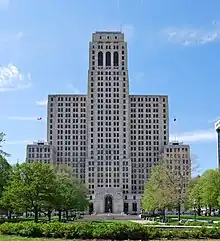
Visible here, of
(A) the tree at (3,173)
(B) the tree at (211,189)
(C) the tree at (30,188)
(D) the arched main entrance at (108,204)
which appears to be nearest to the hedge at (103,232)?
(C) the tree at (30,188)

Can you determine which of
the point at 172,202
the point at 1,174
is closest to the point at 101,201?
the point at 172,202

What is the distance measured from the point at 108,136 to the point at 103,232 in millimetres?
165954

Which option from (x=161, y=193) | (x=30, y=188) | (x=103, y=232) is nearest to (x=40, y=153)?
(x=161, y=193)

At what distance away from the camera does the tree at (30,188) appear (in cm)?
5591

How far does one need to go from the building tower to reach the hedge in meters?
153

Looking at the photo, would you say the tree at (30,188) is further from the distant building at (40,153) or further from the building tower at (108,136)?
the distant building at (40,153)

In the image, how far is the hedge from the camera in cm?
2923

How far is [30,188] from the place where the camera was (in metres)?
55.2

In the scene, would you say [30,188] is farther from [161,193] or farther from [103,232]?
[161,193]

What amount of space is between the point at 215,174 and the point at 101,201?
9690cm

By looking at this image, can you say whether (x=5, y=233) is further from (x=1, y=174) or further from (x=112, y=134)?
(x=112, y=134)

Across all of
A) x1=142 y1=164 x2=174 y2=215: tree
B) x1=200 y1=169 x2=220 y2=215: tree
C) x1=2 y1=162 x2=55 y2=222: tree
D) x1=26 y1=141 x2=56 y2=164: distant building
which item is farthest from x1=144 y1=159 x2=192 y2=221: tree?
x1=26 y1=141 x2=56 y2=164: distant building

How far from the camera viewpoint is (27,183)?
56812 millimetres

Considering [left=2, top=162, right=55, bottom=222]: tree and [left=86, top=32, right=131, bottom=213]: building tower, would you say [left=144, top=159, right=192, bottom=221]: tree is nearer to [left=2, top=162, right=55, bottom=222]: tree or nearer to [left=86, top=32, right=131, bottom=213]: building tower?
[left=2, top=162, right=55, bottom=222]: tree
